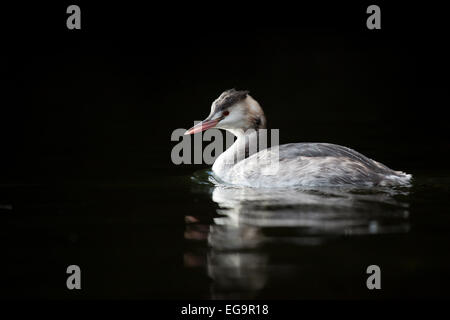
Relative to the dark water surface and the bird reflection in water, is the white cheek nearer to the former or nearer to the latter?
the dark water surface

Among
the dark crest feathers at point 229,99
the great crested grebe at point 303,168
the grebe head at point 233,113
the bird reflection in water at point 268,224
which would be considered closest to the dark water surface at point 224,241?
the bird reflection in water at point 268,224

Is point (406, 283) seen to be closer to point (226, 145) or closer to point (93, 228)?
point (93, 228)

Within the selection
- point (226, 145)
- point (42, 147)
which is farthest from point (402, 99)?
point (42, 147)

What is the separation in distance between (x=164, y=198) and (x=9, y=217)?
1576 mm

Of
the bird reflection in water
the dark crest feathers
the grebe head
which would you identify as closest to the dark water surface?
the bird reflection in water

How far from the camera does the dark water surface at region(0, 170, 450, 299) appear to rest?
508cm

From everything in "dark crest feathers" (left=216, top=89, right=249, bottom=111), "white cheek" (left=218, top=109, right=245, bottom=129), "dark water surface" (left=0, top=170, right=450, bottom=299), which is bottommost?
"dark water surface" (left=0, top=170, right=450, bottom=299)

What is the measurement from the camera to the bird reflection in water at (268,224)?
17.5ft

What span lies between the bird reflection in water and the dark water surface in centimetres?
1

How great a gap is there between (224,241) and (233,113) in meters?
3.36

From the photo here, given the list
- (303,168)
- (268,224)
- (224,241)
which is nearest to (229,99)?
(303,168)

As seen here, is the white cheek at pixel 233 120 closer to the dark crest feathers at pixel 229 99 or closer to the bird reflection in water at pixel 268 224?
the dark crest feathers at pixel 229 99

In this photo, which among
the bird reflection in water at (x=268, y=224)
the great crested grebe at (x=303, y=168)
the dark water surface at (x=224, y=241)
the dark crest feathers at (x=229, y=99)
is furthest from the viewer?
the dark crest feathers at (x=229, y=99)

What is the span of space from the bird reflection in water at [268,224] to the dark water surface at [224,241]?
10 mm
